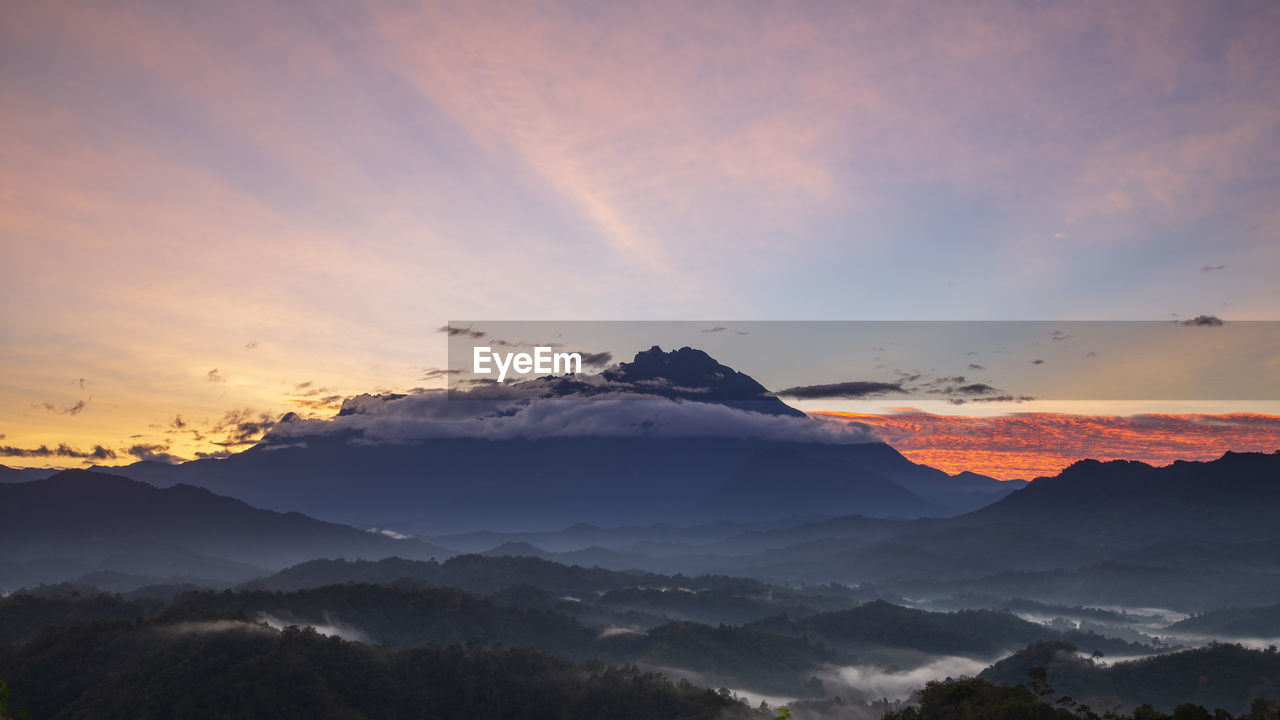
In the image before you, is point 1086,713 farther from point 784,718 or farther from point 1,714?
point 1,714

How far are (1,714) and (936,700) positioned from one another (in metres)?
178

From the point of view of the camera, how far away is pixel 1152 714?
408 ft

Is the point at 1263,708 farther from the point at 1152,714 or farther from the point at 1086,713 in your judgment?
the point at 1152,714

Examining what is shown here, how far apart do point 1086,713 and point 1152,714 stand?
34970 mm

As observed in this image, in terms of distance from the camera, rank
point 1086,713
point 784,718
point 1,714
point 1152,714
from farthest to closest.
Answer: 1. point 1086,713
2. point 1152,714
3. point 1,714
4. point 784,718

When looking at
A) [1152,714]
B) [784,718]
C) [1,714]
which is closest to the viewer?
[784,718]

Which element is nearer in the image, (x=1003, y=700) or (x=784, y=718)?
(x=784, y=718)

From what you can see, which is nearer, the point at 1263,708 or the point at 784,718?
the point at 784,718

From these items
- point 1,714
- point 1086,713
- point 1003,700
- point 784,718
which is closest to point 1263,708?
point 1086,713

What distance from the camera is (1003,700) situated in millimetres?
A: 158250

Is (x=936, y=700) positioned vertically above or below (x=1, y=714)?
below

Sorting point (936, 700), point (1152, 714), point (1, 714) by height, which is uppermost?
point (1, 714)

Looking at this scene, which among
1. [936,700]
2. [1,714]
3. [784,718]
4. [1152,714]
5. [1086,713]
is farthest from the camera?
[936,700]

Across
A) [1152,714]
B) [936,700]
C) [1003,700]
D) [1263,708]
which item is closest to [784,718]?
[1152,714]
